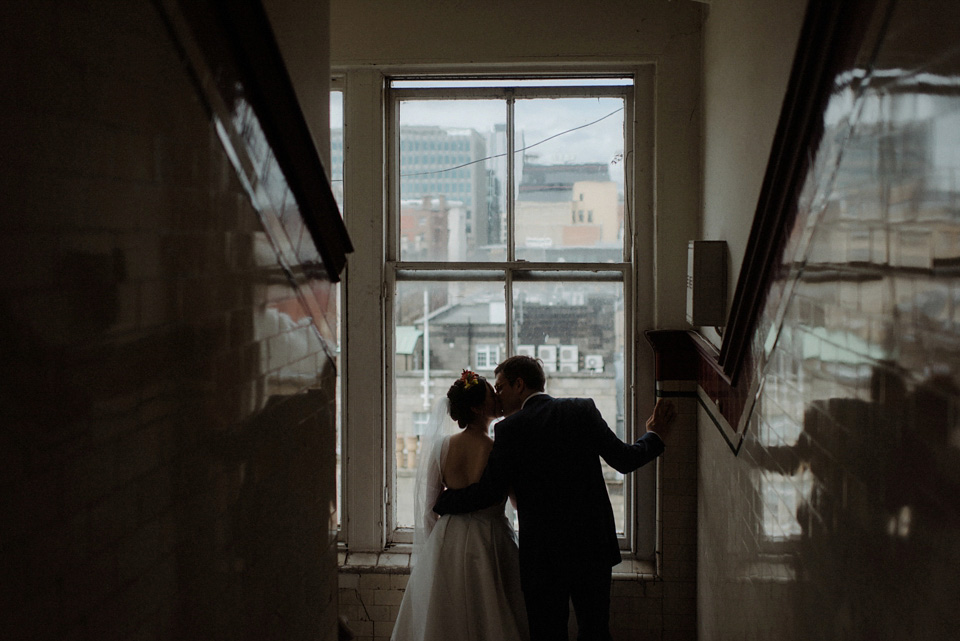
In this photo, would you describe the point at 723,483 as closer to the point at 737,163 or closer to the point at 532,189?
the point at 737,163

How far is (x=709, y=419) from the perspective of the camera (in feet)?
11.4

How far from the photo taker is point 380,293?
417cm

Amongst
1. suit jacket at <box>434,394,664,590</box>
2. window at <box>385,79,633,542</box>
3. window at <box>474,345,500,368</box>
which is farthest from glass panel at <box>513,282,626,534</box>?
suit jacket at <box>434,394,664,590</box>

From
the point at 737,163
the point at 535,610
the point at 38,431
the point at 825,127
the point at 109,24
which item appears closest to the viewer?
the point at 38,431

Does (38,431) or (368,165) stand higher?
(368,165)

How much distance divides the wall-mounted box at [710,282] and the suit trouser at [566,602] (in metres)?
1.20

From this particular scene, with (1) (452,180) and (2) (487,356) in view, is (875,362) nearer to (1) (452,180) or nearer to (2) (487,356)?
(2) (487,356)

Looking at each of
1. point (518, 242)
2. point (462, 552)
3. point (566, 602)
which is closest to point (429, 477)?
point (462, 552)

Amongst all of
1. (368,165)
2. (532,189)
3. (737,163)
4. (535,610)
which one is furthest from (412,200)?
(535,610)

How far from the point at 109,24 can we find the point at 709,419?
2971 mm

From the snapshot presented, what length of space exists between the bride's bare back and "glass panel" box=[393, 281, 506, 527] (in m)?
0.60

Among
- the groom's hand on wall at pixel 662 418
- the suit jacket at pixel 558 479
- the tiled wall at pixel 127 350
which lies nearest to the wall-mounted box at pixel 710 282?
the suit jacket at pixel 558 479

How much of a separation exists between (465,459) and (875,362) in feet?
8.27

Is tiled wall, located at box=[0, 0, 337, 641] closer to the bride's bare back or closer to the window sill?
the bride's bare back
